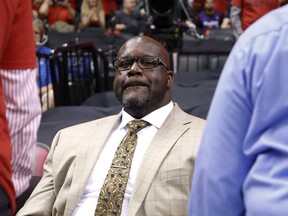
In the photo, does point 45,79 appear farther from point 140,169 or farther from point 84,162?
point 140,169

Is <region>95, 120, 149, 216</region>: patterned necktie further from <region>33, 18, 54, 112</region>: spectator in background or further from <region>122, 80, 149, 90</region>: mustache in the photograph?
<region>33, 18, 54, 112</region>: spectator in background

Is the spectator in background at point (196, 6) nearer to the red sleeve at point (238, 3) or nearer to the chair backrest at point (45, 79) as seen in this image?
the red sleeve at point (238, 3)

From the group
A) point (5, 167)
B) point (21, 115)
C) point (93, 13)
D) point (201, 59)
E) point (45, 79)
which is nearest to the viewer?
point (5, 167)

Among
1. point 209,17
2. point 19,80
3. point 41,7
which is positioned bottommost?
point 209,17

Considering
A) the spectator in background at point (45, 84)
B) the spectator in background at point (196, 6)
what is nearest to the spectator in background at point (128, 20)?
the spectator in background at point (196, 6)

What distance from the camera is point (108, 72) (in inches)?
287

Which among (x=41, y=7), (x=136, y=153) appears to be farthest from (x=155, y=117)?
(x=41, y=7)

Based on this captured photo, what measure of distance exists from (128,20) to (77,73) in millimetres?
3141

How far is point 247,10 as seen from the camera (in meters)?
7.41

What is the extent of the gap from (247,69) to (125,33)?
8.01 meters

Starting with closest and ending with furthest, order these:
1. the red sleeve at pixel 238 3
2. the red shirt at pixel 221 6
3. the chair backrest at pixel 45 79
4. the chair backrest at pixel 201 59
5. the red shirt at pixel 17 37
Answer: the red shirt at pixel 17 37, the chair backrest at pixel 45 79, the red sleeve at pixel 238 3, the chair backrest at pixel 201 59, the red shirt at pixel 221 6

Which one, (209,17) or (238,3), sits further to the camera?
(209,17)

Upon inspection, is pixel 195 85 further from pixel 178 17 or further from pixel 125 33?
pixel 125 33

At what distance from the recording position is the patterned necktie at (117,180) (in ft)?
8.57
